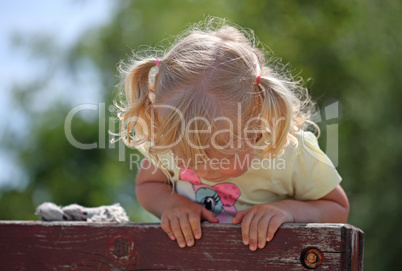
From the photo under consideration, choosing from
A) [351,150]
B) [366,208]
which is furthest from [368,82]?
[366,208]

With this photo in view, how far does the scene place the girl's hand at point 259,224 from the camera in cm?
129

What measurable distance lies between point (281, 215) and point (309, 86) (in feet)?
17.4

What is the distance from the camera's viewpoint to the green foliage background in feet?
19.1

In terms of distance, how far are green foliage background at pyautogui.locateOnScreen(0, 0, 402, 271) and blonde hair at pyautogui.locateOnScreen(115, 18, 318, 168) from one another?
73cm

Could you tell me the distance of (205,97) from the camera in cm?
163

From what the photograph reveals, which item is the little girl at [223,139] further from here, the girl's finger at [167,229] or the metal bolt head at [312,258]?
the metal bolt head at [312,258]

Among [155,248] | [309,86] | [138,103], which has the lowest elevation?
[155,248]

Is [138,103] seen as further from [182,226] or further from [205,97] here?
[182,226]

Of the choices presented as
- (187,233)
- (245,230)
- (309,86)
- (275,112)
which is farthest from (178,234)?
(309,86)

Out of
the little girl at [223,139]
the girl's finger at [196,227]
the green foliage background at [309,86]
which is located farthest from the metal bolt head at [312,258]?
the green foliage background at [309,86]

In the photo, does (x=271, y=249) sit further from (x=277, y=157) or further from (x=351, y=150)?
(x=351, y=150)

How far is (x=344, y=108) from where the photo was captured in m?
7.31

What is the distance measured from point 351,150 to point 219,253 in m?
5.93

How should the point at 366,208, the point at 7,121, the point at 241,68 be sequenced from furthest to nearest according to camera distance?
the point at 7,121, the point at 366,208, the point at 241,68
